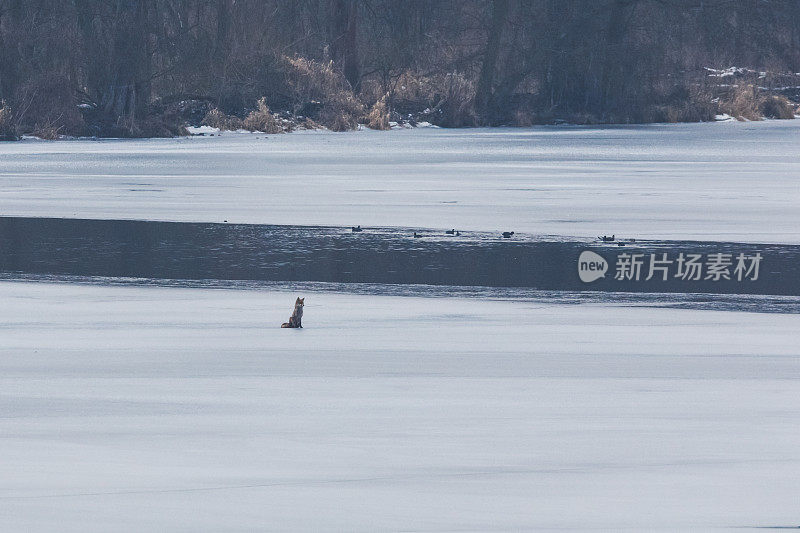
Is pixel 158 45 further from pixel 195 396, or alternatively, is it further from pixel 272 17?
pixel 195 396

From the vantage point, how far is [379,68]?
45000 mm

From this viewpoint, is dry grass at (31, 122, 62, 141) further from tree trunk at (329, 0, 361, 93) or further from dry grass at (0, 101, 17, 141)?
tree trunk at (329, 0, 361, 93)

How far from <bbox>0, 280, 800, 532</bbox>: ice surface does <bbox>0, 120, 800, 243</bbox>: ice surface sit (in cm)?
494

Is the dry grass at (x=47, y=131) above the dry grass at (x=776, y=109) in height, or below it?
below

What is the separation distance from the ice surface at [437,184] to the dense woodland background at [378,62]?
17.7ft

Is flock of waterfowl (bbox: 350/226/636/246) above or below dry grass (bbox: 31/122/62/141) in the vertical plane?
below

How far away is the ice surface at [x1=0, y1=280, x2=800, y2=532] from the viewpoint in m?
4.04

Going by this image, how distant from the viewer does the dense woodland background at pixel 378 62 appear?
1405 inches

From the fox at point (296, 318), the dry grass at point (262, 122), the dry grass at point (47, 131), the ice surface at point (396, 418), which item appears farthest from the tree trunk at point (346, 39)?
the ice surface at point (396, 418)

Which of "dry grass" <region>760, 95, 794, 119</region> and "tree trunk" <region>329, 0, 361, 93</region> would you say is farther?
"dry grass" <region>760, 95, 794, 119</region>

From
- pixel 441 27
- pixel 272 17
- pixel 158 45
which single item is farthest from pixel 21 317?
pixel 441 27

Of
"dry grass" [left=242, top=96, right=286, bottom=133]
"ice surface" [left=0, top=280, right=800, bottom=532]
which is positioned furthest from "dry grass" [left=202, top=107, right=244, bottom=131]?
"ice surface" [left=0, top=280, right=800, bottom=532]

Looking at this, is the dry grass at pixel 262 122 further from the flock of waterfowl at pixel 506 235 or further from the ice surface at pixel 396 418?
the ice surface at pixel 396 418

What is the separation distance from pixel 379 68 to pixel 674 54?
12.8 metres
